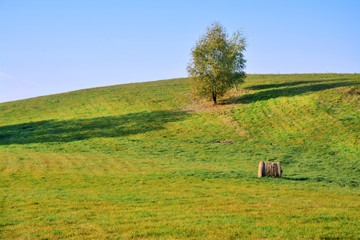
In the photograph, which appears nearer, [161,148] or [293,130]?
[161,148]

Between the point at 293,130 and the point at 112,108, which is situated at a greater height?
the point at 112,108

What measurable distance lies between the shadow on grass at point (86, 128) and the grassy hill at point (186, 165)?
198 mm

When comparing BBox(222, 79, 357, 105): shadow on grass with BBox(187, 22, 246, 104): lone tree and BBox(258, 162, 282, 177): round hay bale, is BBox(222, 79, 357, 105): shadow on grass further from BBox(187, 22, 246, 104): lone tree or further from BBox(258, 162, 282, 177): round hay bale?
BBox(258, 162, 282, 177): round hay bale

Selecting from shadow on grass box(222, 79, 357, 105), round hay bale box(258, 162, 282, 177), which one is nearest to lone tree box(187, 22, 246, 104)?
shadow on grass box(222, 79, 357, 105)

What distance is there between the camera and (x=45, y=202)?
14883 mm

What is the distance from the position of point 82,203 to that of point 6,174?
1131 centimetres

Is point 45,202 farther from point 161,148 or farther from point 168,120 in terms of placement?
point 168,120

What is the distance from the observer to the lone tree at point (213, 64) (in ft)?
179

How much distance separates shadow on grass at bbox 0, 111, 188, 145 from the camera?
45.3m

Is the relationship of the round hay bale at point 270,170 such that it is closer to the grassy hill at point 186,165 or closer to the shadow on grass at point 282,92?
the grassy hill at point 186,165

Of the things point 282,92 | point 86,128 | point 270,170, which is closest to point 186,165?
point 270,170

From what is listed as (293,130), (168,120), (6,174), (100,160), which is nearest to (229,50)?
(168,120)

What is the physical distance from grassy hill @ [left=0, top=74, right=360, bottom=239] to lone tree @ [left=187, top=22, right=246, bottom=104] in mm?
3953

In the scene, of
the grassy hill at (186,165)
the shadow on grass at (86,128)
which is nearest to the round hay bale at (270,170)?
the grassy hill at (186,165)
